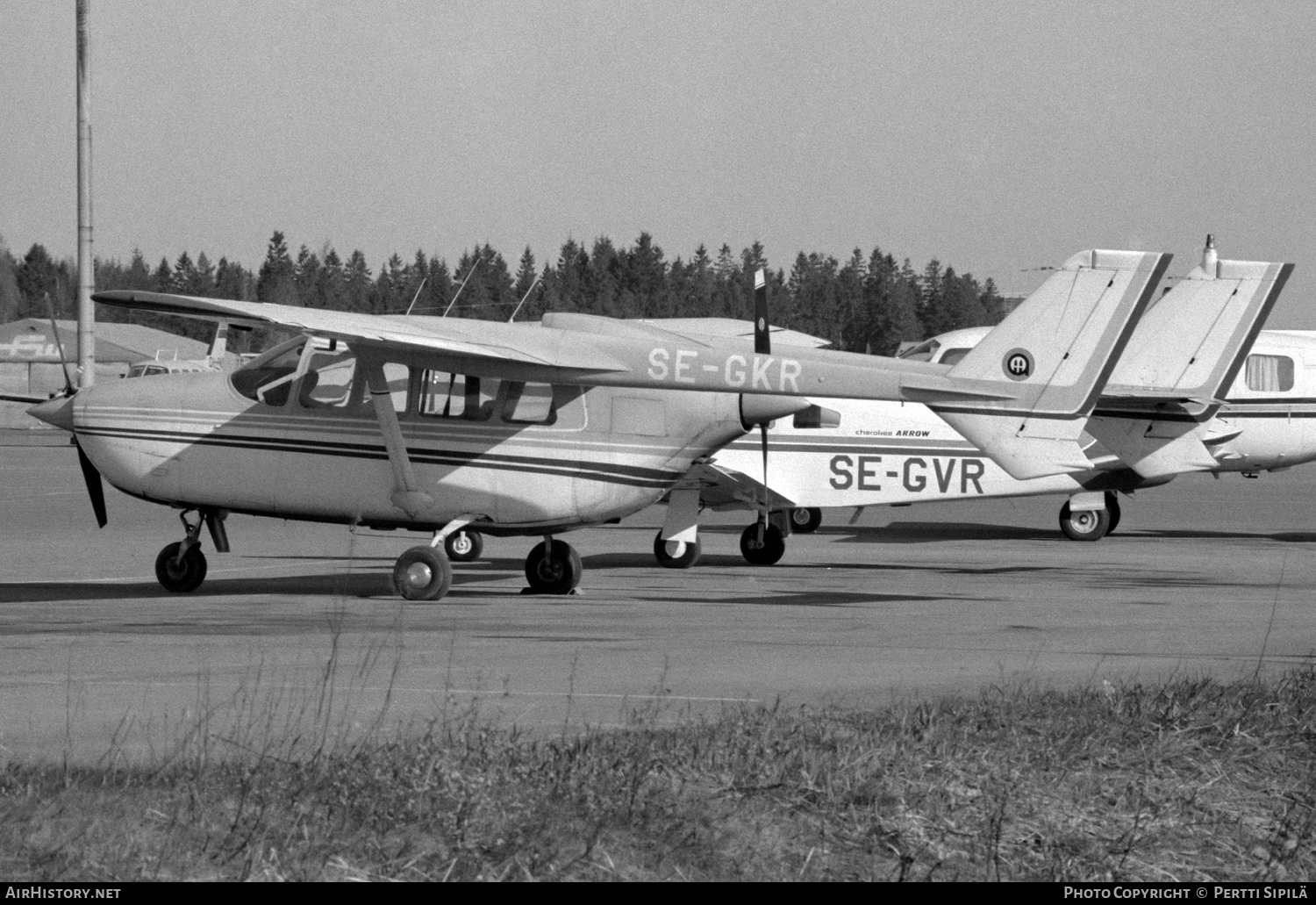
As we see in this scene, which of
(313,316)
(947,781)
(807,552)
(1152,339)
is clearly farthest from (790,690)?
(1152,339)

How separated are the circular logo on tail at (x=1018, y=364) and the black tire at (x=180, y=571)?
7.18 m

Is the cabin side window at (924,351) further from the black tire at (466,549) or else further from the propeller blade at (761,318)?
the propeller blade at (761,318)

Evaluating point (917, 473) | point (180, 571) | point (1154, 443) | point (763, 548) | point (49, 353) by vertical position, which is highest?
point (1154, 443)

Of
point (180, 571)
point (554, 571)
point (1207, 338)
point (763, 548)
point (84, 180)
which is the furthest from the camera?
point (84, 180)

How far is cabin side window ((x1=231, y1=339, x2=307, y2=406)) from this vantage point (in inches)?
613

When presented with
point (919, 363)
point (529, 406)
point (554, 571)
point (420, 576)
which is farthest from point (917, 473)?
point (420, 576)

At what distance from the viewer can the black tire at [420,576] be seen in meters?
14.7

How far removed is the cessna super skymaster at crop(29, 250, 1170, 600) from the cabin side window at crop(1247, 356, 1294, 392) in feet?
39.8

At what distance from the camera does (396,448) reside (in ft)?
48.8

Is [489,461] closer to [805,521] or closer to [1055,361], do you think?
[1055,361]

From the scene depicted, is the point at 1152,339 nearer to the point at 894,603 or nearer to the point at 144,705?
the point at 894,603

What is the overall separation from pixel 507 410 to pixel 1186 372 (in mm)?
10896

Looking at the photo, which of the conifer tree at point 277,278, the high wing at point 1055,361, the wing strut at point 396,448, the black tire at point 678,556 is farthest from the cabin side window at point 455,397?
the conifer tree at point 277,278
